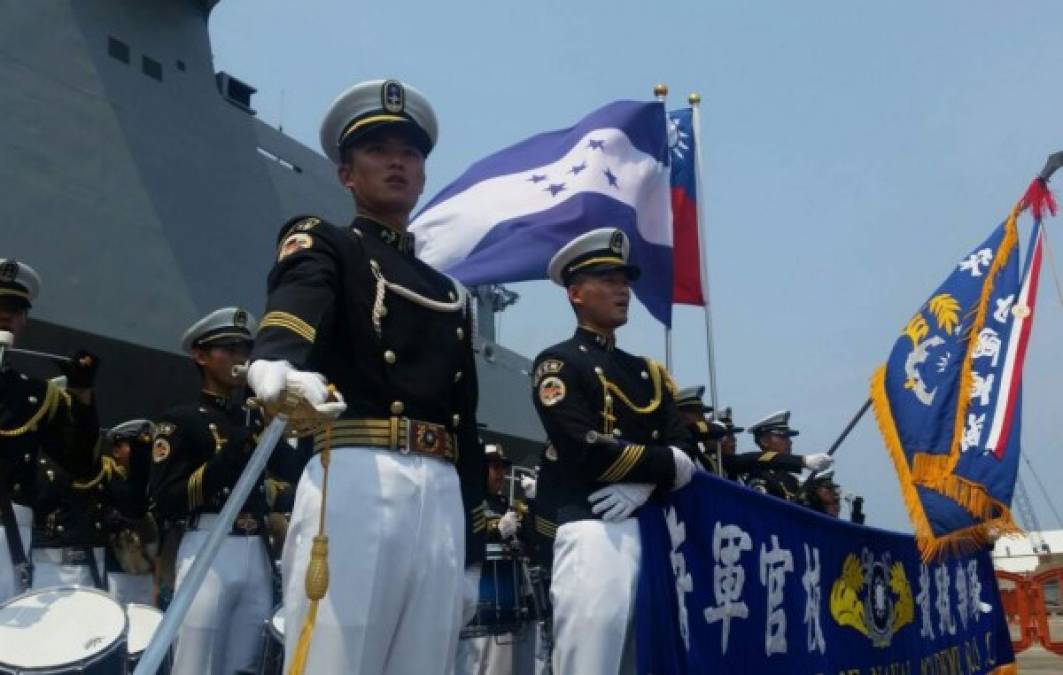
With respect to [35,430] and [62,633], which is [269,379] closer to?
[62,633]

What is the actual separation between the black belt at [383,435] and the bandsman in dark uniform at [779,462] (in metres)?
3.26

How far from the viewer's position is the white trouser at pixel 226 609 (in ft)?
13.7

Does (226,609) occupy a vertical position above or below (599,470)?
below

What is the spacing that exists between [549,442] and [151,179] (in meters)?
12.5

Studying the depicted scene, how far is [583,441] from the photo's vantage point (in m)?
3.47

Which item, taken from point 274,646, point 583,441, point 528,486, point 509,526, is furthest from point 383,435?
point 528,486

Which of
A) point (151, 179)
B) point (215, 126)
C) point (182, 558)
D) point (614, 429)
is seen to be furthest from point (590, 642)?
point (215, 126)

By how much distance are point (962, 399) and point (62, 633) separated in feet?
15.6

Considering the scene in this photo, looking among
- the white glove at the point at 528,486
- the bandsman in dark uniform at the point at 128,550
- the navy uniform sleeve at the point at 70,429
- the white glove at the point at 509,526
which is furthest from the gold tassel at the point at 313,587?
the bandsman in dark uniform at the point at 128,550

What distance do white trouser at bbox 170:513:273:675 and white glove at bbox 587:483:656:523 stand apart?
169cm

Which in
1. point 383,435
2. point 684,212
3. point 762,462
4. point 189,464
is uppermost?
point 684,212

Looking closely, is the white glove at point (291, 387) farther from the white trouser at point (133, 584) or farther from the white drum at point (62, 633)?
the white trouser at point (133, 584)

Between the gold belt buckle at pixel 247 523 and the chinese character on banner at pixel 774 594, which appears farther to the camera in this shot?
the gold belt buckle at pixel 247 523

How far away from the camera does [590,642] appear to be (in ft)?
11.2
